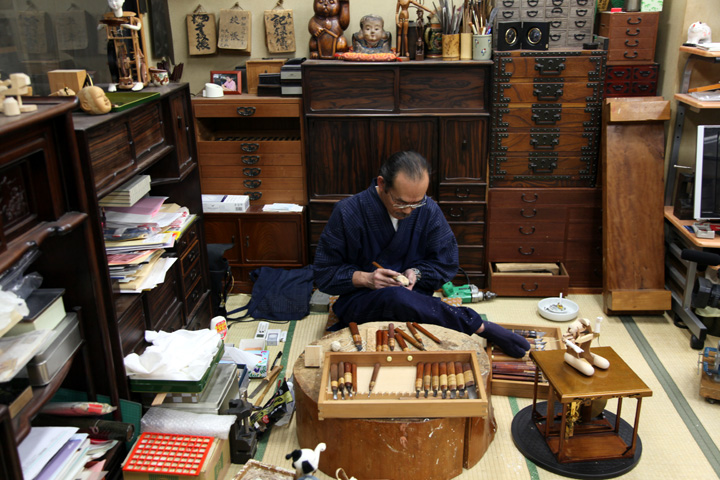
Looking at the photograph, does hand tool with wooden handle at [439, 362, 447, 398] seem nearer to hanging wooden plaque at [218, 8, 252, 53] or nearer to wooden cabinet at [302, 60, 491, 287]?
wooden cabinet at [302, 60, 491, 287]

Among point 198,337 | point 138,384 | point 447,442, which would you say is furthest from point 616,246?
point 138,384

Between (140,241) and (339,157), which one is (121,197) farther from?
(339,157)

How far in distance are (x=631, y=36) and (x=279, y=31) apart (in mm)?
2299

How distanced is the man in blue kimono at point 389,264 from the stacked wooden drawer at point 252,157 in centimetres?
106

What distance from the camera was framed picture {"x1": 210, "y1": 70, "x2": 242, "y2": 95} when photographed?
14.6 ft

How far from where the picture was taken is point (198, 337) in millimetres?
2916

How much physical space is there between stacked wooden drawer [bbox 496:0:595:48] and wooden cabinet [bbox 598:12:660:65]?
0.44 ft

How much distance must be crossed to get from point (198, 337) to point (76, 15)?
5.98 ft

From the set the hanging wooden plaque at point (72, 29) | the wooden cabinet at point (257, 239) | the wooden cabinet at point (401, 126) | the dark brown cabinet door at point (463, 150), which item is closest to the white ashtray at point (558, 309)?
the wooden cabinet at point (401, 126)

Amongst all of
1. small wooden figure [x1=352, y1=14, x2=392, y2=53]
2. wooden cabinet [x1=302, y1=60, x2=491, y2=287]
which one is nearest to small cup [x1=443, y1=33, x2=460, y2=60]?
wooden cabinet [x1=302, y1=60, x2=491, y2=287]

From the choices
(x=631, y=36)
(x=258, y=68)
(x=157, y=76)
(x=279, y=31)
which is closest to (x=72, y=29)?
(x=157, y=76)

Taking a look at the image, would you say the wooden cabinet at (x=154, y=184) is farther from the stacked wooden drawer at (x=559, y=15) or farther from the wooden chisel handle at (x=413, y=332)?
the stacked wooden drawer at (x=559, y=15)

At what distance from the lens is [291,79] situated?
4.20 meters

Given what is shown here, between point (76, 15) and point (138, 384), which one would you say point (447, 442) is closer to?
point (138, 384)
